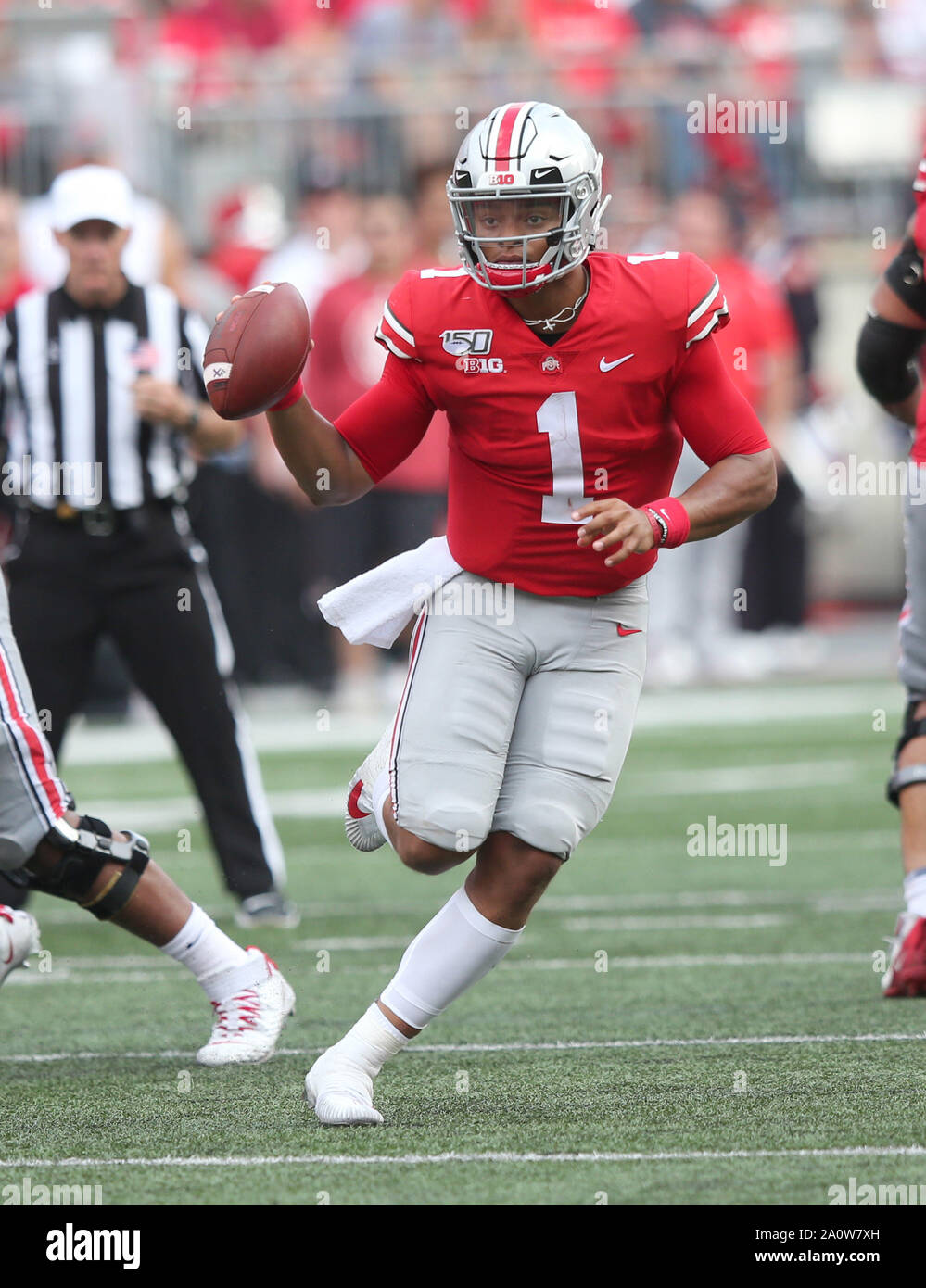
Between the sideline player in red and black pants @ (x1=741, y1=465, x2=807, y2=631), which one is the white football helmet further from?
black pants @ (x1=741, y1=465, x2=807, y2=631)

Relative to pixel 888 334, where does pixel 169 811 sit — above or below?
below

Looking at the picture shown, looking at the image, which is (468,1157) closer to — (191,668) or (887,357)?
(887,357)

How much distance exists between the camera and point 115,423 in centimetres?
633

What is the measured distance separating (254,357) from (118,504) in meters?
2.13

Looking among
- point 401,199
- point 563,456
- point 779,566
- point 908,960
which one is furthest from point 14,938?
point 401,199

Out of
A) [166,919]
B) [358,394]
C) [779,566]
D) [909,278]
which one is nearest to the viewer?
[166,919]

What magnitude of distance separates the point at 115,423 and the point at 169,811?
2675mm

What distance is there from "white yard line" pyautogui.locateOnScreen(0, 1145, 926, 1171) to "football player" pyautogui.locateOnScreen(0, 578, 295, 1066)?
0.77 meters

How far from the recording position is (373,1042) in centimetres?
421

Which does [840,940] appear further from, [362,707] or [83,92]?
[83,92]

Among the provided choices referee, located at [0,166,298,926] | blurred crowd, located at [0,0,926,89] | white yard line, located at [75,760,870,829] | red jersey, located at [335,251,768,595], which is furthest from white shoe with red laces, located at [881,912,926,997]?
blurred crowd, located at [0,0,926,89]

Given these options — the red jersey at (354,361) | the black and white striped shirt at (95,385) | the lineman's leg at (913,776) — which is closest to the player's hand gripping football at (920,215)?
the lineman's leg at (913,776)

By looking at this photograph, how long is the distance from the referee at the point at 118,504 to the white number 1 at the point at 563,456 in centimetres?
203
